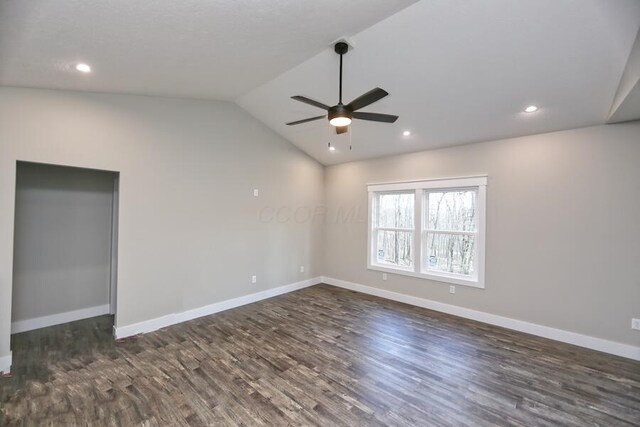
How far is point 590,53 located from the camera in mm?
2408

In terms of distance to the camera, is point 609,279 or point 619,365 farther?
point 609,279

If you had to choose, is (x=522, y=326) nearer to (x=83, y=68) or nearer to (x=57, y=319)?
(x=83, y=68)

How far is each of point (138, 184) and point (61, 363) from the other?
2133 mm

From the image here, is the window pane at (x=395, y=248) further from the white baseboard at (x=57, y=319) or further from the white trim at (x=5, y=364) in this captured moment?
the white trim at (x=5, y=364)

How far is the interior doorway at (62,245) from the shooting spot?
3568mm

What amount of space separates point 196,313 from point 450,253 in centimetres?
422

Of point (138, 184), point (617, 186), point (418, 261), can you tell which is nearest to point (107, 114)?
point (138, 184)

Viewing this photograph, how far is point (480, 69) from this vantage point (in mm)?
2834

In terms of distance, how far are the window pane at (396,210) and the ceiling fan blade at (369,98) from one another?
10.1ft

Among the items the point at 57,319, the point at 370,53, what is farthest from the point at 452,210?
the point at 57,319

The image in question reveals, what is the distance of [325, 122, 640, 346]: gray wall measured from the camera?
3.20m

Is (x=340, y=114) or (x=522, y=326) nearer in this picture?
(x=340, y=114)

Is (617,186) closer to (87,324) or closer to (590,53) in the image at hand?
(590,53)

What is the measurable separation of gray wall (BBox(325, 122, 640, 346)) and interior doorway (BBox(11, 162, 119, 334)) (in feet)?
17.3
